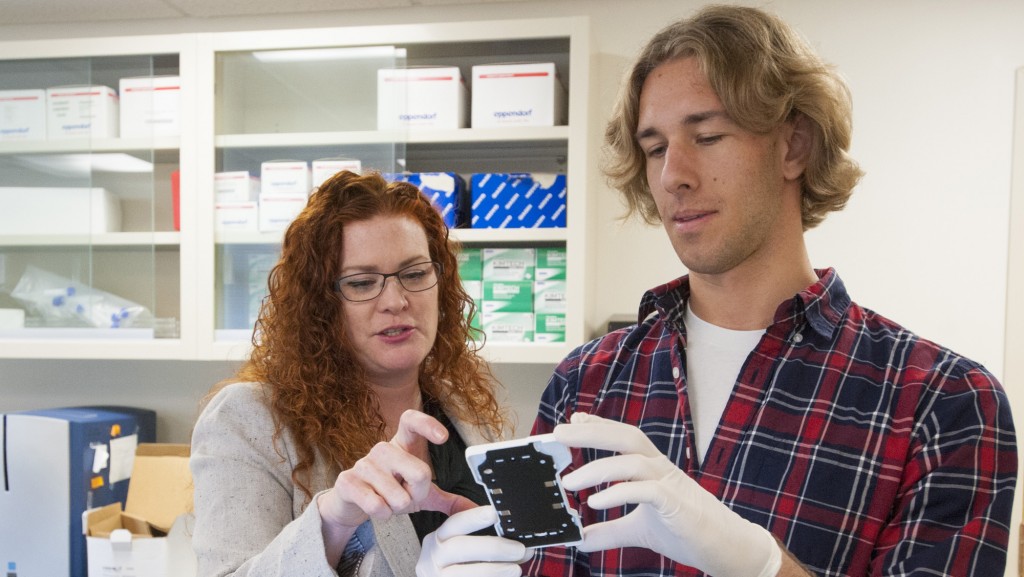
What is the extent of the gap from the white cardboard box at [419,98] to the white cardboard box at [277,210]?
335mm

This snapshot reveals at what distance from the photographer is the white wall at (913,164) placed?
2344mm

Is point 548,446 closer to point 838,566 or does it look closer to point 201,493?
point 838,566

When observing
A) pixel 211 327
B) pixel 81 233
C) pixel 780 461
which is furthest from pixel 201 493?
pixel 81 233

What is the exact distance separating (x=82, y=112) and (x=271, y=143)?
0.61 meters

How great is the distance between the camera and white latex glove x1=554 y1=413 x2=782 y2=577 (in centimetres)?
84

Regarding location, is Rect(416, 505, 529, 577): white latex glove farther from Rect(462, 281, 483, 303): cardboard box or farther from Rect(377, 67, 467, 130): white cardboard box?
Rect(377, 67, 467, 130): white cardboard box

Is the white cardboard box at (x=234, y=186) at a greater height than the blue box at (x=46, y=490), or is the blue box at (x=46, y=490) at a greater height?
the white cardboard box at (x=234, y=186)

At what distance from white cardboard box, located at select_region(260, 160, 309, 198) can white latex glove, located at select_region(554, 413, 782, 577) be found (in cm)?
166

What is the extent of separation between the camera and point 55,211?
2.45 metres

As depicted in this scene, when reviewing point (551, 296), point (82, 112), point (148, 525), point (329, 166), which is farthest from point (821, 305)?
point (82, 112)

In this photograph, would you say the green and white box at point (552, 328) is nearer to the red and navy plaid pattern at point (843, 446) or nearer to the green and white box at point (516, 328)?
the green and white box at point (516, 328)

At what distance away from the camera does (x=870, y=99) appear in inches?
95.0

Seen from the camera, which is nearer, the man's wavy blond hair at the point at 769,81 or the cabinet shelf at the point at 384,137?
the man's wavy blond hair at the point at 769,81

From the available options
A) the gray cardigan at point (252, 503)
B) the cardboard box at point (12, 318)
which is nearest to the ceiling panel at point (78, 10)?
the cardboard box at point (12, 318)
